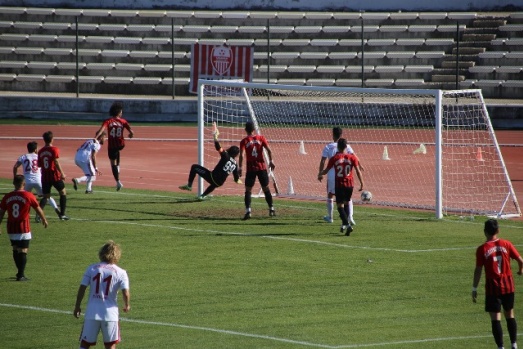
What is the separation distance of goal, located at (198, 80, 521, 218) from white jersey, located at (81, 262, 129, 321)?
467 inches

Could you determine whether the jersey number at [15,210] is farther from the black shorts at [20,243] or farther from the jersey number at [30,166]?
the jersey number at [30,166]

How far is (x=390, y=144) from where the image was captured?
3322cm

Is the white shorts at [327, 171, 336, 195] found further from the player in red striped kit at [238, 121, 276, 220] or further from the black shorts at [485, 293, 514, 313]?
the black shorts at [485, 293, 514, 313]

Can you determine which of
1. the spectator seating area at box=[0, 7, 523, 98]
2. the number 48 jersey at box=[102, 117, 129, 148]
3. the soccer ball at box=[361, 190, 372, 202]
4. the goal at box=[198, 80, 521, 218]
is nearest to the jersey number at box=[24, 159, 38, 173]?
the number 48 jersey at box=[102, 117, 129, 148]

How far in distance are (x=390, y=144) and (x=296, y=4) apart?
16.8 metres

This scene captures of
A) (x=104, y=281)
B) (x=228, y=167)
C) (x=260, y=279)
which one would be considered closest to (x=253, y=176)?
(x=228, y=167)

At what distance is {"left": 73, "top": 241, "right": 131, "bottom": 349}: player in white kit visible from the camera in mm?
10375

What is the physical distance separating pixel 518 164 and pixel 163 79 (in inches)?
739

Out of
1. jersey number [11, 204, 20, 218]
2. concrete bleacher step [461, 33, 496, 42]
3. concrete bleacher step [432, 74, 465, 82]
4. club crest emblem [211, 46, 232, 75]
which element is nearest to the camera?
jersey number [11, 204, 20, 218]

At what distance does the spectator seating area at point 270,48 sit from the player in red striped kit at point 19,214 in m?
25.1

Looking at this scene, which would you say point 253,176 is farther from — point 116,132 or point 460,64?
point 460,64

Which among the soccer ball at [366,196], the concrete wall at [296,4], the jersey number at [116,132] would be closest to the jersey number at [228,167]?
the jersey number at [116,132]

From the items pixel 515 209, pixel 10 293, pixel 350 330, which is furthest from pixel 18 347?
pixel 515 209

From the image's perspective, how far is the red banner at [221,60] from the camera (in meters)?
29.5
